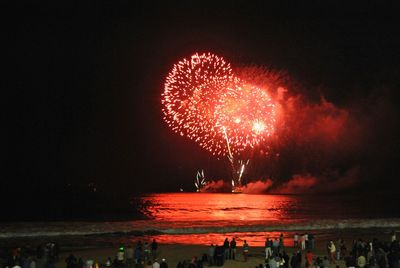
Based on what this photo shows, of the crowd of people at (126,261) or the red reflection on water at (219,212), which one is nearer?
the crowd of people at (126,261)

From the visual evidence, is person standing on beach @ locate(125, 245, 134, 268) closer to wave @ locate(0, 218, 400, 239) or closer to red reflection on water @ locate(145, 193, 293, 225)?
wave @ locate(0, 218, 400, 239)

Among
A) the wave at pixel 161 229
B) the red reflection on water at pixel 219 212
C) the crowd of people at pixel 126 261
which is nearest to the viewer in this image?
the crowd of people at pixel 126 261

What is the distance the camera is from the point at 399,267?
26.2 m

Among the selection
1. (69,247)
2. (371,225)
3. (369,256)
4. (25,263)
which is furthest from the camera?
(371,225)

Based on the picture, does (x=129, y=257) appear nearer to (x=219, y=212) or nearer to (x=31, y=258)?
(x=31, y=258)

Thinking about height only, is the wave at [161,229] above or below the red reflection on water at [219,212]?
below

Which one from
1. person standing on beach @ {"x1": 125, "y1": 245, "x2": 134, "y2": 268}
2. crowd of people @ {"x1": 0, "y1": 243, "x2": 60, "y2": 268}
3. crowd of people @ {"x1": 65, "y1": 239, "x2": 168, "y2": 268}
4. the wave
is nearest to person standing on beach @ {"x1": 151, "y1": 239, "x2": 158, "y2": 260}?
crowd of people @ {"x1": 65, "y1": 239, "x2": 168, "y2": 268}

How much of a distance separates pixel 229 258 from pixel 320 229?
24.8 meters

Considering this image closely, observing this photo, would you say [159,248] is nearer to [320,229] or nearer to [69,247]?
[69,247]

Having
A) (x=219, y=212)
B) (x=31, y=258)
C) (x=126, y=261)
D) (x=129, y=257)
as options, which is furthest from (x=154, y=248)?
(x=219, y=212)

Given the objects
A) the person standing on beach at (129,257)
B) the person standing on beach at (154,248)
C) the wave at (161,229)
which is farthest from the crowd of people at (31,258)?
the wave at (161,229)

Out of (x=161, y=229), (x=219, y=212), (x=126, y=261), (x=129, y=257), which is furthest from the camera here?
(x=219, y=212)

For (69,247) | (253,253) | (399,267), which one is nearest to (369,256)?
(399,267)

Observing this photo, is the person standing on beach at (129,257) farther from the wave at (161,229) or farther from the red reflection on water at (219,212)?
the red reflection on water at (219,212)
